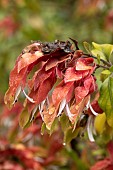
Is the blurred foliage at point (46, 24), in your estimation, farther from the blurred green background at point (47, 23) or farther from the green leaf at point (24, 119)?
the green leaf at point (24, 119)

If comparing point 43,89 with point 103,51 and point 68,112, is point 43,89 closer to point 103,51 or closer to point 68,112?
point 68,112

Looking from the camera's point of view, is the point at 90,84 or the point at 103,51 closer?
the point at 90,84

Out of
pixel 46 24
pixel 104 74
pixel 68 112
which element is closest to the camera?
pixel 68 112

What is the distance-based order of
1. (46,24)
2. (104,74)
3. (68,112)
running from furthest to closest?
(46,24) → (104,74) → (68,112)

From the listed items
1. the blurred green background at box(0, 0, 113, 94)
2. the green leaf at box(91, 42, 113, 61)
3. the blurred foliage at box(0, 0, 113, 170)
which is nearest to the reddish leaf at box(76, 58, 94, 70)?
the green leaf at box(91, 42, 113, 61)

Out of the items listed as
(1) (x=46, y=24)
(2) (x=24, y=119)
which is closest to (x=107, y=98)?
(2) (x=24, y=119)

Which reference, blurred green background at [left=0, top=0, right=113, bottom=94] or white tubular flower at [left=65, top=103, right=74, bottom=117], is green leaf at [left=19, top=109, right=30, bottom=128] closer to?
white tubular flower at [left=65, top=103, right=74, bottom=117]

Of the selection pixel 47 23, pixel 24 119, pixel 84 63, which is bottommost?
pixel 47 23
